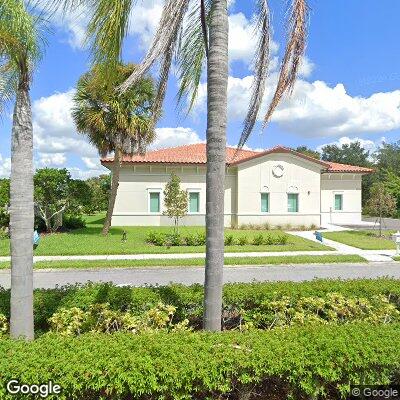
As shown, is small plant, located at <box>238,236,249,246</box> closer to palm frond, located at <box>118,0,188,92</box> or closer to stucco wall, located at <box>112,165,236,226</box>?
stucco wall, located at <box>112,165,236,226</box>

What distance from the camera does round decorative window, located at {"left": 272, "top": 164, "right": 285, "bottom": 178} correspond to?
2561cm

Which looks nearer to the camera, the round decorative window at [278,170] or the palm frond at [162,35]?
the palm frond at [162,35]

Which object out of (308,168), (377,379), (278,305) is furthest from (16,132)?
(308,168)

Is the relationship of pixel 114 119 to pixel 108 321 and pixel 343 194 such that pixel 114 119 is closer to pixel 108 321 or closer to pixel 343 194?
pixel 108 321

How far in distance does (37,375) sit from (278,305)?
3196mm

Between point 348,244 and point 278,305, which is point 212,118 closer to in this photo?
point 278,305

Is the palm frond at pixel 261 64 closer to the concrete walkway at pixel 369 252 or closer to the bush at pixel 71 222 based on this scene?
the concrete walkway at pixel 369 252

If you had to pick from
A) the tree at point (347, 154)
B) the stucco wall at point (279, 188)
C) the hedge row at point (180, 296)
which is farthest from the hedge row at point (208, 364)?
the tree at point (347, 154)

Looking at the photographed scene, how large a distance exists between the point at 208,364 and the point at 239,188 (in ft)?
74.5

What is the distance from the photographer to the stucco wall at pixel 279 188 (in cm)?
2538

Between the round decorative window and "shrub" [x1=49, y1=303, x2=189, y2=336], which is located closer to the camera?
"shrub" [x1=49, y1=303, x2=189, y2=336]

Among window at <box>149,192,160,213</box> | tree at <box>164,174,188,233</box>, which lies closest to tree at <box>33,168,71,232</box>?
window at <box>149,192,160,213</box>

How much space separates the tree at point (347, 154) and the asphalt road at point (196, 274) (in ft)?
221

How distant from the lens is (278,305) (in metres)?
4.77
